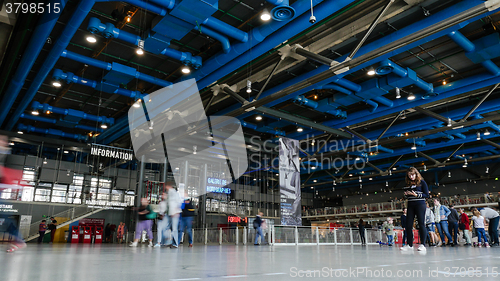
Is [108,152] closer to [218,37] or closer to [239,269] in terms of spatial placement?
[218,37]

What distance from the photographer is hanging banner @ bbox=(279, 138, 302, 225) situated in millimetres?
15297

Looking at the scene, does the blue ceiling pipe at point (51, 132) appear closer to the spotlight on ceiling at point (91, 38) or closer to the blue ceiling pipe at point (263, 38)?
the spotlight on ceiling at point (91, 38)

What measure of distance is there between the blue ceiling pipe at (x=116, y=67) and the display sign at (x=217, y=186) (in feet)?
49.6

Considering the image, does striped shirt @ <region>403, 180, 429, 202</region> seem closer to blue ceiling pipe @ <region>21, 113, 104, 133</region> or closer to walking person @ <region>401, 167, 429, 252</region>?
walking person @ <region>401, 167, 429, 252</region>

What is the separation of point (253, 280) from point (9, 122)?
19960 millimetres

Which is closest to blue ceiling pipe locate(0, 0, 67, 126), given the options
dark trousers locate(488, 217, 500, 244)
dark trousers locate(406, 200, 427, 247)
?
dark trousers locate(406, 200, 427, 247)

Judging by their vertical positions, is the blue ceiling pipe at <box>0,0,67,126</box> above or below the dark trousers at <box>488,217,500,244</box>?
above

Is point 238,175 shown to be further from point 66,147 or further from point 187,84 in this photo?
point 187,84

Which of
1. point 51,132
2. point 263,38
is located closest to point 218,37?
point 263,38

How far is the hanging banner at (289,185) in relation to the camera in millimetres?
15297

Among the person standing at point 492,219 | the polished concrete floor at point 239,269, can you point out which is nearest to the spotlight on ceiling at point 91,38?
the polished concrete floor at point 239,269

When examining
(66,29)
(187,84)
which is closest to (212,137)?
(187,84)

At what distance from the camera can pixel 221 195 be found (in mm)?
28578

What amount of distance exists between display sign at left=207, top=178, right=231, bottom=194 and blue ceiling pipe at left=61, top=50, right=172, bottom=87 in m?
15.1
